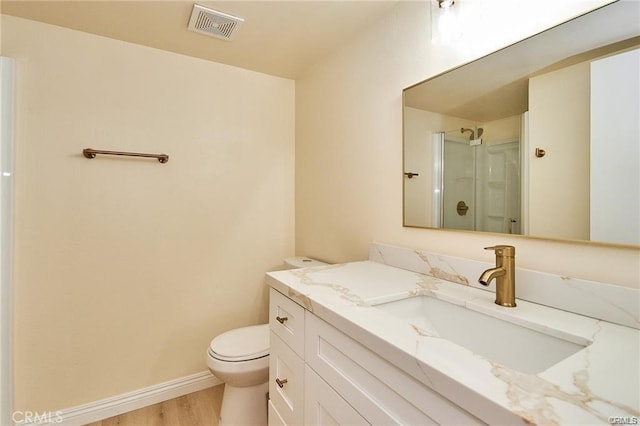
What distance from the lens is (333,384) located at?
2.80ft

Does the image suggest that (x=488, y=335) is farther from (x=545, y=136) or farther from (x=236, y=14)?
(x=236, y=14)

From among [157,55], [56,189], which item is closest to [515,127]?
[157,55]

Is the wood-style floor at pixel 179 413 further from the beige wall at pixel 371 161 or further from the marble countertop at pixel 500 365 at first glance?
the marble countertop at pixel 500 365

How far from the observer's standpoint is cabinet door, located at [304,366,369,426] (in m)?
0.79

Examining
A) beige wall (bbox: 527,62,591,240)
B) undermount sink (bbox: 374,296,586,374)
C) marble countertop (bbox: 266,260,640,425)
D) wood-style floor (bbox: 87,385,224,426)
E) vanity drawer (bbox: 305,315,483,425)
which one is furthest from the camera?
wood-style floor (bbox: 87,385,224,426)

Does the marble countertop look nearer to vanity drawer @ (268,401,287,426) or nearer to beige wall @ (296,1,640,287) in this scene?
beige wall @ (296,1,640,287)

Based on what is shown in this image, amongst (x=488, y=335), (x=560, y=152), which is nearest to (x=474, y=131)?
(x=560, y=152)

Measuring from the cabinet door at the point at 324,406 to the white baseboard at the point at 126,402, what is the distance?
136cm

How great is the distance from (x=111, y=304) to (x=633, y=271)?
2.33m

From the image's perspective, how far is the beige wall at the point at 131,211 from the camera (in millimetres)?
1615

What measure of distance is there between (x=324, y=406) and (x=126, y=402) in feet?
5.22

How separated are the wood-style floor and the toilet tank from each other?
95 cm

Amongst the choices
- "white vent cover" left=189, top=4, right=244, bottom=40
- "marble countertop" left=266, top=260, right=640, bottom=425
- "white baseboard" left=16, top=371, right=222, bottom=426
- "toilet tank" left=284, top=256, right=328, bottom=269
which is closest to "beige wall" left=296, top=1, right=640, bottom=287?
"toilet tank" left=284, top=256, right=328, bottom=269

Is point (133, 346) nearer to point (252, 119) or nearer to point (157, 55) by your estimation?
Result: point (252, 119)
